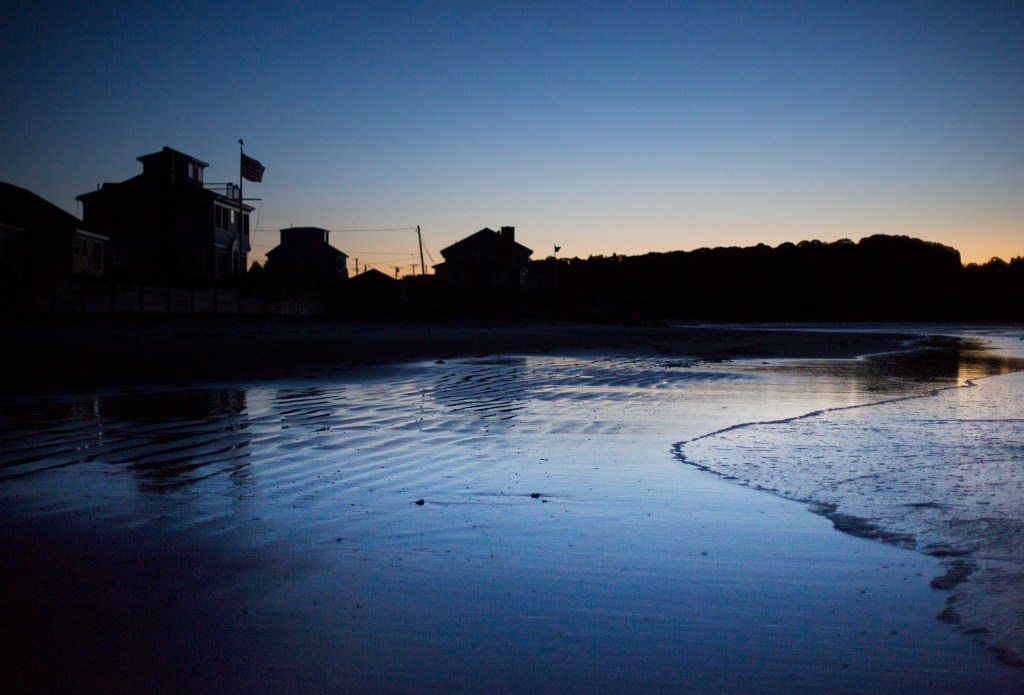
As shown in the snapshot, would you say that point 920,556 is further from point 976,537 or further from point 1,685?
point 1,685

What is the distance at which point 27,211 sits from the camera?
1597 inches

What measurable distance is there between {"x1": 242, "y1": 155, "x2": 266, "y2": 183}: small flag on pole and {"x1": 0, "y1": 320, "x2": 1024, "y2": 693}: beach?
42.0 m

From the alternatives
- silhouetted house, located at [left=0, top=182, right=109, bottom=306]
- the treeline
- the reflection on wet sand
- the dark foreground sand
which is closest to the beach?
the reflection on wet sand

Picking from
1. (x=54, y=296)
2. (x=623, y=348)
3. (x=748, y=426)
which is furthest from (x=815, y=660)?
(x=54, y=296)

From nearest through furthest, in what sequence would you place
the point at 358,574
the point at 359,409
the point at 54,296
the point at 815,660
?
the point at 815,660 < the point at 358,574 < the point at 359,409 < the point at 54,296

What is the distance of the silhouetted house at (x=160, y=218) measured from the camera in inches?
2034

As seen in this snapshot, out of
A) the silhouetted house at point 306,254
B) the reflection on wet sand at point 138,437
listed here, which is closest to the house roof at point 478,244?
the silhouetted house at point 306,254

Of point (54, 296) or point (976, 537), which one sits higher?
point (54, 296)

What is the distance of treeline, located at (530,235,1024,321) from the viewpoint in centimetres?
14925

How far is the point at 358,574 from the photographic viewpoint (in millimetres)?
4391

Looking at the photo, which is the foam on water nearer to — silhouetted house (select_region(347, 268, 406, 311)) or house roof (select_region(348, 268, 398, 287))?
silhouetted house (select_region(347, 268, 406, 311))

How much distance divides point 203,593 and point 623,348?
2822cm

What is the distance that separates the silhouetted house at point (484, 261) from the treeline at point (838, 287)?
45.3 metres

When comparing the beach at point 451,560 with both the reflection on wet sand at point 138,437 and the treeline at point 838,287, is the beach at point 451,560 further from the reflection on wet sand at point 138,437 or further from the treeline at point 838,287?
the treeline at point 838,287
